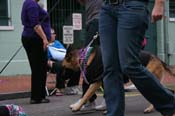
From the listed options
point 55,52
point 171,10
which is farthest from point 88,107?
point 171,10

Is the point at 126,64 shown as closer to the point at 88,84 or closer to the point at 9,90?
the point at 88,84

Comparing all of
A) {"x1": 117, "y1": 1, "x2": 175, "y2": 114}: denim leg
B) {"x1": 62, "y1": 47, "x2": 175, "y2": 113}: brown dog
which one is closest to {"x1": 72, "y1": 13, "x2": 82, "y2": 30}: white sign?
{"x1": 62, "y1": 47, "x2": 175, "y2": 113}: brown dog

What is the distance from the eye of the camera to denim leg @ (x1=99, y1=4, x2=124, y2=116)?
462 cm

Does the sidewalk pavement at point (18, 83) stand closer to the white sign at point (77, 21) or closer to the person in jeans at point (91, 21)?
the white sign at point (77, 21)

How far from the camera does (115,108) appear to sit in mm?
4613

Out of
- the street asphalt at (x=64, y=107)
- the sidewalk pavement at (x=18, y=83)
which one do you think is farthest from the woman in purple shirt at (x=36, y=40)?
the sidewalk pavement at (x=18, y=83)

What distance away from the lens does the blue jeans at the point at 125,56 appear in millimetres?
4426

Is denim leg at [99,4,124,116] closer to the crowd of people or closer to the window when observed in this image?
the crowd of people

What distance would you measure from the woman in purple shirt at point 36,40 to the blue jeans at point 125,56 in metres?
3.87

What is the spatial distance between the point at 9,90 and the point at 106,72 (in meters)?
6.92

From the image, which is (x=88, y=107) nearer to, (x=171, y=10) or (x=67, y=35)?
(x=67, y=35)

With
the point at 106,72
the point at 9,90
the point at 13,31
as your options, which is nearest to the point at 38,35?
the point at 9,90

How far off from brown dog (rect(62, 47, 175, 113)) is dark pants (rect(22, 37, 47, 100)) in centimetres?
104

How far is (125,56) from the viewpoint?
4430 mm
